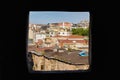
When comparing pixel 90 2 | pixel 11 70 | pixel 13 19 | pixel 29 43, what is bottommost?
pixel 11 70

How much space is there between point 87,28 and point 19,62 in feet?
1.75

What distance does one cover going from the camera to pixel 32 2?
204cm

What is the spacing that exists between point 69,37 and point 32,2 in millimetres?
368

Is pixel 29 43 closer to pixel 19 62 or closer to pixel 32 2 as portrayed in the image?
pixel 19 62

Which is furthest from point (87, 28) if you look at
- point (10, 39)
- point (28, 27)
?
point (10, 39)

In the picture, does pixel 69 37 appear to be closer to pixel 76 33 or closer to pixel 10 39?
pixel 76 33

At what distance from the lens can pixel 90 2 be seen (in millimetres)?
2096

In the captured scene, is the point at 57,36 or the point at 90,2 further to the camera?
the point at 90,2

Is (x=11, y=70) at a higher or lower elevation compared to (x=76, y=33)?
lower

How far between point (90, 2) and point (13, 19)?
565 mm

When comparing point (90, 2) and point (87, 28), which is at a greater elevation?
point (90, 2)
